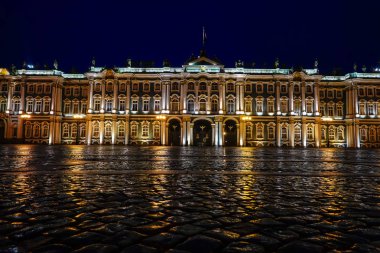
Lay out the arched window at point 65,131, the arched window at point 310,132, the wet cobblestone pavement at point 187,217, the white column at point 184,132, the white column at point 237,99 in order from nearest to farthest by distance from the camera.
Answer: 1. the wet cobblestone pavement at point 187,217
2. the white column at point 184,132
3. the white column at point 237,99
4. the arched window at point 310,132
5. the arched window at point 65,131

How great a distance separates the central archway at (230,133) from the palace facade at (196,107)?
6.5 inches

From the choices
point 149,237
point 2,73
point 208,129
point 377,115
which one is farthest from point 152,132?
point 149,237

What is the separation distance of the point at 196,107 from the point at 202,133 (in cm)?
450

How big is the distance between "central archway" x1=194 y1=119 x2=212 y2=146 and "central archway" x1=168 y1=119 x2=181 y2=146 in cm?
282

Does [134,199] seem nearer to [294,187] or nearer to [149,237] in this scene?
[149,237]

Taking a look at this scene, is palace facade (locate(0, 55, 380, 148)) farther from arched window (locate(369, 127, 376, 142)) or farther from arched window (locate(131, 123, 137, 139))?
arched window (locate(369, 127, 376, 142))

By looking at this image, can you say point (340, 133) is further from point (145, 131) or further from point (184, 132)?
point (145, 131)

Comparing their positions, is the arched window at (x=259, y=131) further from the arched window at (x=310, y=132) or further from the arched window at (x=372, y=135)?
the arched window at (x=372, y=135)

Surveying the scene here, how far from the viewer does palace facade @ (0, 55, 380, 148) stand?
46.6m

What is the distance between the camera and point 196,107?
152 feet

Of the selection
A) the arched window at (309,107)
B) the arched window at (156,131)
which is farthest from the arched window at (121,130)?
the arched window at (309,107)

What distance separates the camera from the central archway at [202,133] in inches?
1848

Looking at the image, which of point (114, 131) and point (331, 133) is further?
point (331, 133)

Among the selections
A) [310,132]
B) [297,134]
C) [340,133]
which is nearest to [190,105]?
[297,134]
